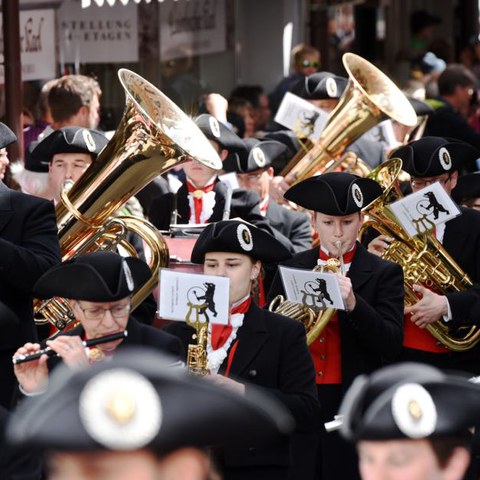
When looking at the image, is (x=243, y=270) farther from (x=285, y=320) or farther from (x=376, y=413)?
(x=376, y=413)

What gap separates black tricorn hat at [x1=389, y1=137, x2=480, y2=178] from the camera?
7758mm

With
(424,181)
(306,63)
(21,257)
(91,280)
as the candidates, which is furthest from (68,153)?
(306,63)

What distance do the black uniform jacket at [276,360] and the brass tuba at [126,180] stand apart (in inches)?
42.8

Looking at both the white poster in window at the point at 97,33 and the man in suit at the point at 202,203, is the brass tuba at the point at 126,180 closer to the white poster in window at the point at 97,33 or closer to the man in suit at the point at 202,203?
the man in suit at the point at 202,203

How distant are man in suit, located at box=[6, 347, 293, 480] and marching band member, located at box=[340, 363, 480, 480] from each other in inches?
16.7

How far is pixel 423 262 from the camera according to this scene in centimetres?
746

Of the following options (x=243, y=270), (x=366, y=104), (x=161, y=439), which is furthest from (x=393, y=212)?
(x=161, y=439)

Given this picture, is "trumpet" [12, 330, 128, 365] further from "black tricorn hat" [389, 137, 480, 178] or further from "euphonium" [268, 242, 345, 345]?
"black tricorn hat" [389, 137, 480, 178]

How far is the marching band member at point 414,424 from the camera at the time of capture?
121 inches

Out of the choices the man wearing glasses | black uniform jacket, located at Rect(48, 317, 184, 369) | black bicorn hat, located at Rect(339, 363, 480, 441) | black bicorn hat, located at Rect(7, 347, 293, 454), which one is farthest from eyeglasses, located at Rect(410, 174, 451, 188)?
black bicorn hat, located at Rect(7, 347, 293, 454)

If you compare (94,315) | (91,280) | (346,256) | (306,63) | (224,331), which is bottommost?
(224,331)

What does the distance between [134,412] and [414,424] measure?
26.3 inches

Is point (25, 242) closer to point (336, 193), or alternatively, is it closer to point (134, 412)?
point (336, 193)

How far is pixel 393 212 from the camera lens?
286 inches
